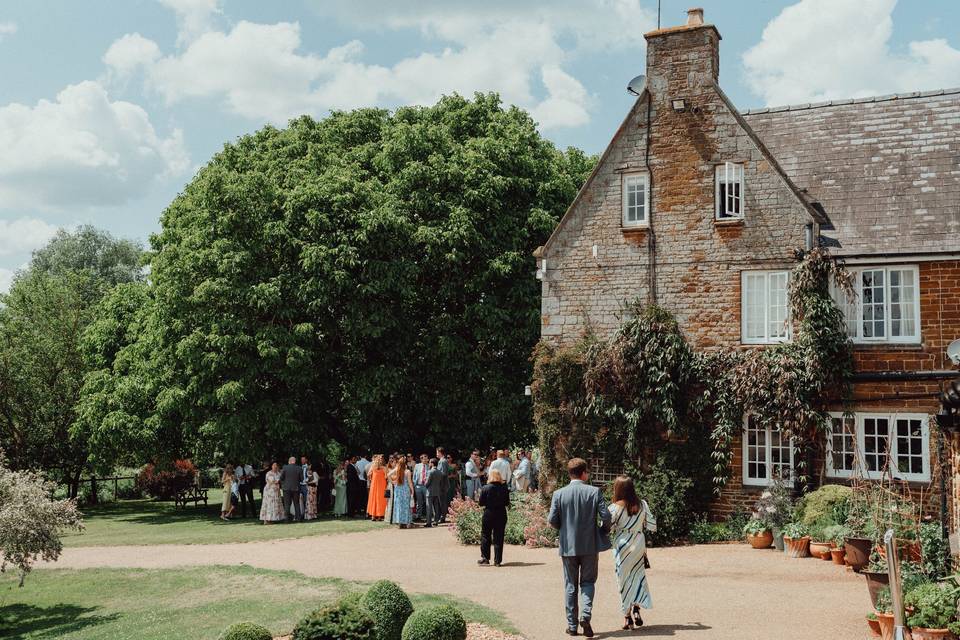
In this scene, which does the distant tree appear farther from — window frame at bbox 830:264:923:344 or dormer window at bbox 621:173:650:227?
window frame at bbox 830:264:923:344

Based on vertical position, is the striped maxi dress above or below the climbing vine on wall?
below

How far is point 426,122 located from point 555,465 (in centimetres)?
1410

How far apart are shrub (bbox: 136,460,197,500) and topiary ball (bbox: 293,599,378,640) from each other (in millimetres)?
28404

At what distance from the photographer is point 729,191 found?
20781mm

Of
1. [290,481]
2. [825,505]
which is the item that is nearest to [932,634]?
[825,505]

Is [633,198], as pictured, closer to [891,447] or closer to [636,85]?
[636,85]

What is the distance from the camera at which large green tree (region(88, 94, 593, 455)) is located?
25.0 metres

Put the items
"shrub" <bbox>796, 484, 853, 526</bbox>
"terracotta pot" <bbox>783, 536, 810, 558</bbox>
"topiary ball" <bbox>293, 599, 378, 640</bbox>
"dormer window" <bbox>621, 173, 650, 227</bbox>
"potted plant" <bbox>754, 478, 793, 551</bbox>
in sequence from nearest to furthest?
"topiary ball" <bbox>293, 599, 378, 640</bbox> → "terracotta pot" <bbox>783, 536, 810, 558</bbox> → "shrub" <bbox>796, 484, 853, 526</bbox> → "potted plant" <bbox>754, 478, 793, 551</bbox> → "dormer window" <bbox>621, 173, 650, 227</bbox>

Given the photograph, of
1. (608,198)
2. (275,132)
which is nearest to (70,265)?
(275,132)

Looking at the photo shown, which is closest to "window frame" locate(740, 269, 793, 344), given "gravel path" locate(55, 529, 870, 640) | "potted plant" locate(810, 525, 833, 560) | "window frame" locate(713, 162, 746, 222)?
"window frame" locate(713, 162, 746, 222)

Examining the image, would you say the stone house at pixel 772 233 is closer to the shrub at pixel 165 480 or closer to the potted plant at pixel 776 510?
the potted plant at pixel 776 510

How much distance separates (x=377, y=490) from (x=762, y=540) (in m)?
10.5

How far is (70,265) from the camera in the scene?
2313 inches

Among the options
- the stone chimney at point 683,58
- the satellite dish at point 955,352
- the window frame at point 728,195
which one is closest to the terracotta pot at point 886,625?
the satellite dish at point 955,352
